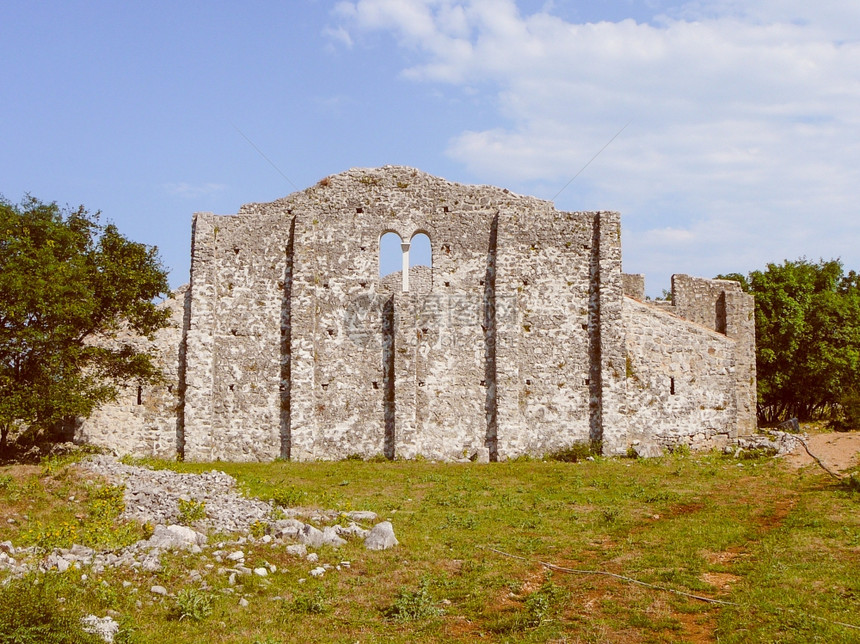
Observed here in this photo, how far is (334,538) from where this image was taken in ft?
41.1

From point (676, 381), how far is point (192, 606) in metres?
18.2

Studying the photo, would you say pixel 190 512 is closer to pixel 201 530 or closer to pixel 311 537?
pixel 201 530

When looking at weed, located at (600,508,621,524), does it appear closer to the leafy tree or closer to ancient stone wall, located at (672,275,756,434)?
ancient stone wall, located at (672,275,756,434)

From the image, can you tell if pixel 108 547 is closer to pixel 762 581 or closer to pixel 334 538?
pixel 334 538

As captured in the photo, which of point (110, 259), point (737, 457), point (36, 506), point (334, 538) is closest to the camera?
point (334, 538)

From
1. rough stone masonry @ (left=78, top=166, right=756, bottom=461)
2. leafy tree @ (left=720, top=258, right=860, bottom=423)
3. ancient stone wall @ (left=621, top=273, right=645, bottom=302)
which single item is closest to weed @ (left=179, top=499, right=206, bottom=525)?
rough stone masonry @ (left=78, top=166, right=756, bottom=461)

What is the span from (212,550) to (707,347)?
57.6 ft

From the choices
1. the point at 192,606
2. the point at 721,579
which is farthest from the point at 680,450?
the point at 192,606

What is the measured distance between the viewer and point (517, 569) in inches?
446

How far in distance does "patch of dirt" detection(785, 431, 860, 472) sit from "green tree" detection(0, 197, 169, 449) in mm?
18055

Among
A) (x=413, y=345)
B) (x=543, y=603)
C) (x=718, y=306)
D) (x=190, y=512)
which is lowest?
(x=543, y=603)

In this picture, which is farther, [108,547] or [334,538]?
[334,538]

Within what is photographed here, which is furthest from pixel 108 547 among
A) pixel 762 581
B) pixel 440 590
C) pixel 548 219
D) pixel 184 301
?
pixel 548 219

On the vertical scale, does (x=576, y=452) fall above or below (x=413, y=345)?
below
